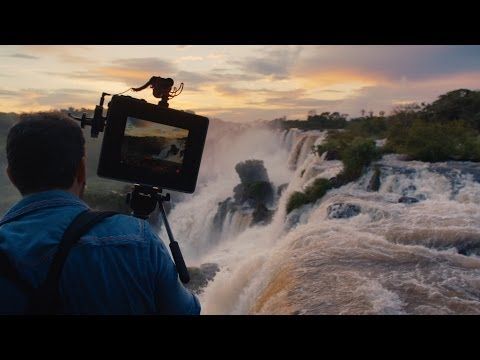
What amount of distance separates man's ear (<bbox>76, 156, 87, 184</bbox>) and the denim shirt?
41mm

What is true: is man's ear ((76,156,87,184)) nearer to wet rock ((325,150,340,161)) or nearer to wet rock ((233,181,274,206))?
wet rock ((325,150,340,161))

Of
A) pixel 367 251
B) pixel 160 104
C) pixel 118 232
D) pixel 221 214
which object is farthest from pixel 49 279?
pixel 221 214


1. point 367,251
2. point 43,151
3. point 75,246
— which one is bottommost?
point 367,251

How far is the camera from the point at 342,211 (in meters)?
6.12

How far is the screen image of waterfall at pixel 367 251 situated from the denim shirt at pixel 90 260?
9.76ft

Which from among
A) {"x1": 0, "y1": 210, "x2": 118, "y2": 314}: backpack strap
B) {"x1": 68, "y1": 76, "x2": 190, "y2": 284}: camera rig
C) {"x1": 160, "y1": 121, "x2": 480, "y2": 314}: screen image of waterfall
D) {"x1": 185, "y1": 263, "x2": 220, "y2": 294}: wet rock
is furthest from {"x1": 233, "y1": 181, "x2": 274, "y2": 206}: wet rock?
{"x1": 0, "y1": 210, "x2": 118, "y2": 314}: backpack strap

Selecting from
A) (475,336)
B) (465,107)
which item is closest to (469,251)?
(475,336)

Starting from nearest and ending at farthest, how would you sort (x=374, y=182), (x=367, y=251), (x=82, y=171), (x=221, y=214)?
1. (x=82, y=171)
2. (x=367, y=251)
3. (x=374, y=182)
4. (x=221, y=214)

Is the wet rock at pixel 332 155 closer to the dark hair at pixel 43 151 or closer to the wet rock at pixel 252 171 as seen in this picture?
the wet rock at pixel 252 171

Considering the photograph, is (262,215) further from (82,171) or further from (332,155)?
(82,171)

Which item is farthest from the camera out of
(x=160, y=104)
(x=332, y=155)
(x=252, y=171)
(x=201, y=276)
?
(x=252, y=171)

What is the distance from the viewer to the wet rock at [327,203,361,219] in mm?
6033

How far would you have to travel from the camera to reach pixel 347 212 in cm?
609

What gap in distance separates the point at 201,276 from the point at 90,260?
7.90 metres
